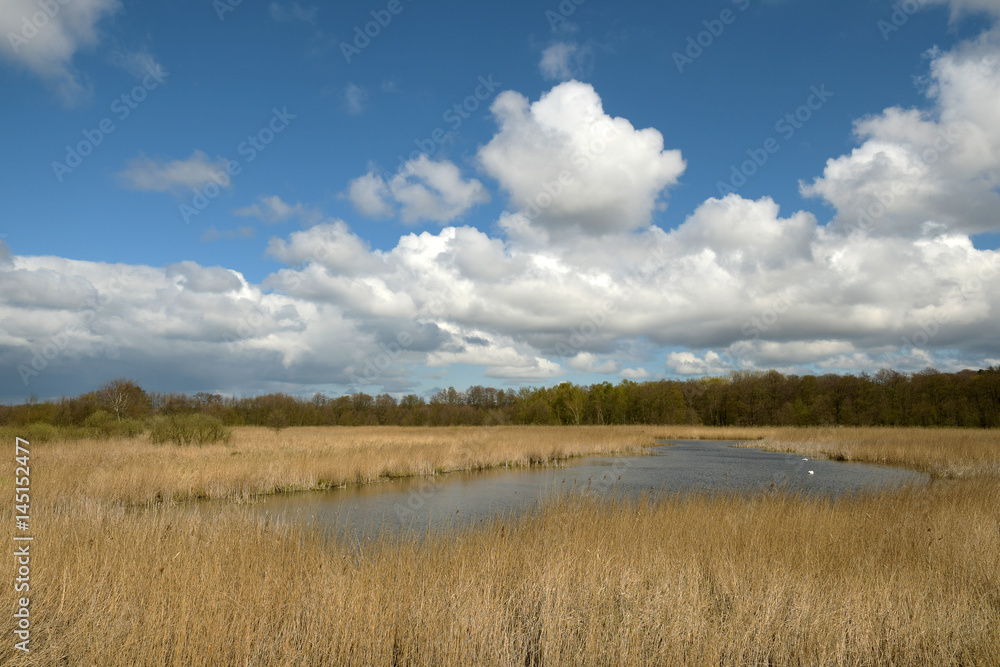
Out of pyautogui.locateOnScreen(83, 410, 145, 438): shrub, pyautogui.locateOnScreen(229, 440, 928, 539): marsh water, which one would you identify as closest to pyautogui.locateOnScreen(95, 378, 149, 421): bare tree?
pyautogui.locateOnScreen(83, 410, 145, 438): shrub

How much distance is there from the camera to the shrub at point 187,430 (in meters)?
20.3

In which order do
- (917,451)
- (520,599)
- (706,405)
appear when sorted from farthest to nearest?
(706,405) → (917,451) → (520,599)

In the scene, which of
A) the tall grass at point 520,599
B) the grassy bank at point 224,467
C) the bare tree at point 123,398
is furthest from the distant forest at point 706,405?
the tall grass at point 520,599

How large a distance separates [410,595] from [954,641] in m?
4.30

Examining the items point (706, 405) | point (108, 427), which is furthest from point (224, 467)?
point (706, 405)

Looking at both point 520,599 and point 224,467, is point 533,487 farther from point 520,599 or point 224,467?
point 520,599

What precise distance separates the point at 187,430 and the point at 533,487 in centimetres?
1530

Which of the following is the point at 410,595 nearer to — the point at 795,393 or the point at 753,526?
the point at 753,526

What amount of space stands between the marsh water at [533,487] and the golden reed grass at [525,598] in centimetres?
143

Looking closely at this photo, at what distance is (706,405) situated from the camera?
217 feet

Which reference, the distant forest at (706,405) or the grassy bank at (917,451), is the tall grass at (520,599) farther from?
the distant forest at (706,405)

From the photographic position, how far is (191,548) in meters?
5.17

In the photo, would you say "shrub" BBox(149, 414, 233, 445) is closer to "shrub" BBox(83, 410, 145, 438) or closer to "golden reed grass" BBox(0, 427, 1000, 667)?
"shrub" BBox(83, 410, 145, 438)

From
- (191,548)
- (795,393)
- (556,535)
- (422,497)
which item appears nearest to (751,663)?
(556,535)
